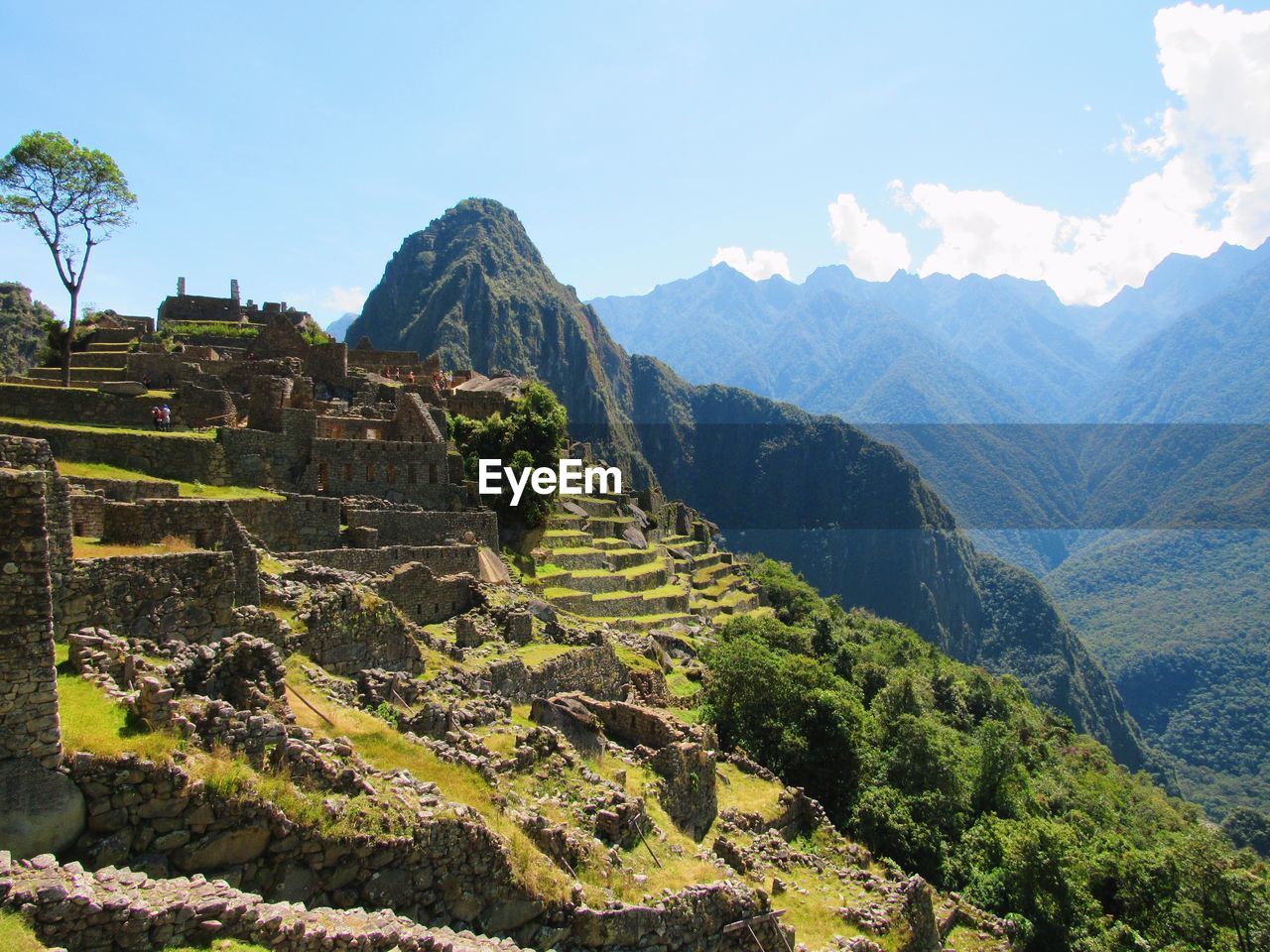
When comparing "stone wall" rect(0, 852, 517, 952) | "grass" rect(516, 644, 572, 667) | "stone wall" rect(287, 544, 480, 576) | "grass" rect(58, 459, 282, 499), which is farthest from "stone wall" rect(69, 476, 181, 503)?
"stone wall" rect(0, 852, 517, 952)

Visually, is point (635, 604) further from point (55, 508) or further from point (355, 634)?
point (55, 508)

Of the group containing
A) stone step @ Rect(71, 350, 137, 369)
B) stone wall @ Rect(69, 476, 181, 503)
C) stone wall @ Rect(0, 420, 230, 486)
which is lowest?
stone wall @ Rect(69, 476, 181, 503)

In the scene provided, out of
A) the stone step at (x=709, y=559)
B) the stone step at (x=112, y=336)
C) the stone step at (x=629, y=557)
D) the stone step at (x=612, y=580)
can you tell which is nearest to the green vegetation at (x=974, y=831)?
the stone step at (x=612, y=580)

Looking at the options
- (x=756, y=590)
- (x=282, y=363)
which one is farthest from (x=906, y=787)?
(x=756, y=590)

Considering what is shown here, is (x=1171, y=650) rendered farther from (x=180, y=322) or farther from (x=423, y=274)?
(x=423, y=274)

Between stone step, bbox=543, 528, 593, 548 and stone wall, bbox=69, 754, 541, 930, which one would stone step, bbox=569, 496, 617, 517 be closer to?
stone step, bbox=543, 528, 593, 548

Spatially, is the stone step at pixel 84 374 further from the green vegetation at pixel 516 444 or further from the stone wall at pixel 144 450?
the green vegetation at pixel 516 444
